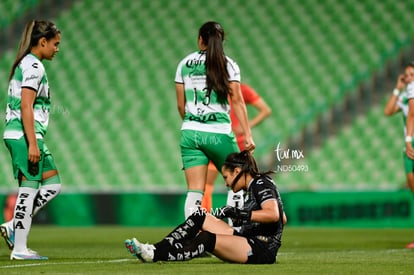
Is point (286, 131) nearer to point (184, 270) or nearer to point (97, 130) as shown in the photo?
point (97, 130)

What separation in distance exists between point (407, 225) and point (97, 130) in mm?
6579

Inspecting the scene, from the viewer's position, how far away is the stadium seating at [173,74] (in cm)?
1653

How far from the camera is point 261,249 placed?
661 cm

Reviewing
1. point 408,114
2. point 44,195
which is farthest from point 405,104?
point 44,195

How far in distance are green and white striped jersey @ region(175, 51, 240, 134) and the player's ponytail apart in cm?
6

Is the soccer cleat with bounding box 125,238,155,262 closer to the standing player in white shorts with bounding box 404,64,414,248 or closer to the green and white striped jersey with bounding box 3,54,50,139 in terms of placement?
the green and white striped jersey with bounding box 3,54,50,139

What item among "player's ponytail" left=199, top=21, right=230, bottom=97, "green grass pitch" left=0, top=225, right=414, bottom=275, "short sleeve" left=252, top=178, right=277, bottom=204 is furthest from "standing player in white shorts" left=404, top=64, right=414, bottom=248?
Answer: "short sleeve" left=252, top=178, right=277, bottom=204

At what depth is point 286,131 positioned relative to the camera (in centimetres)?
1694

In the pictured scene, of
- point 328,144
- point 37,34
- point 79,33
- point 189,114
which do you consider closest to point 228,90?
point 189,114

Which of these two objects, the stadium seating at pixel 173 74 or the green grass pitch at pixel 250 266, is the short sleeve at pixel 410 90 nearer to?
the green grass pitch at pixel 250 266

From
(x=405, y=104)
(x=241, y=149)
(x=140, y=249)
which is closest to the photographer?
(x=140, y=249)

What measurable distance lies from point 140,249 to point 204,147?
1.26m

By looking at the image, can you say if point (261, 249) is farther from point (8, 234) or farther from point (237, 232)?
point (8, 234)

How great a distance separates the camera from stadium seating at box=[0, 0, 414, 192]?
54.2 ft
